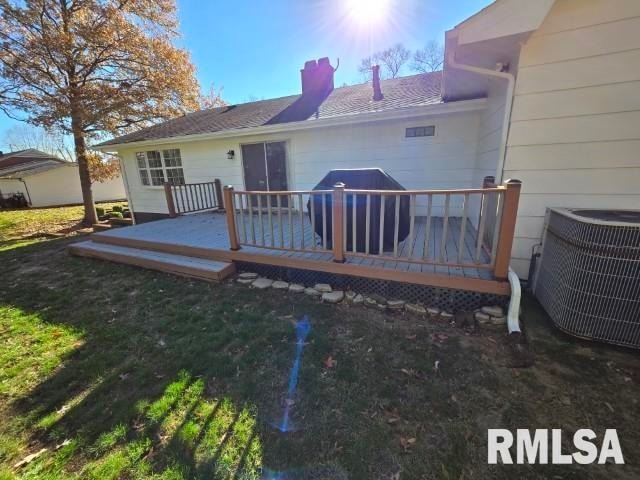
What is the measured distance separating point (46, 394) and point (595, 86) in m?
5.92

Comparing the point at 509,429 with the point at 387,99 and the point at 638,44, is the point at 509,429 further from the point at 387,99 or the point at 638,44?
the point at 387,99

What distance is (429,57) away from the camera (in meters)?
17.3

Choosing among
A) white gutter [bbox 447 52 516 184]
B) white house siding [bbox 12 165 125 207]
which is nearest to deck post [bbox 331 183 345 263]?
white gutter [bbox 447 52 516 184]

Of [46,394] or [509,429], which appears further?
[46,394]

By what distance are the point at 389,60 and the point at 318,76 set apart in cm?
1304

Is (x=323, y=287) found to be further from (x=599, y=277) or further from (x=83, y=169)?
(x=83, y=169)

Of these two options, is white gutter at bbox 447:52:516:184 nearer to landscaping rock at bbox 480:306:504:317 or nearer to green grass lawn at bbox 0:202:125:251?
landscaping rock at bbox 480:306:504:317

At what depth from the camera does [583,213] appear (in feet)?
9.08

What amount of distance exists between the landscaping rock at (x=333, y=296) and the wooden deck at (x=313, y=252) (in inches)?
11.5

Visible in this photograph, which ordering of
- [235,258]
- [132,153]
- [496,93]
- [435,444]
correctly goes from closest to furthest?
[435,444], [496,93], [235,258], [132,153]

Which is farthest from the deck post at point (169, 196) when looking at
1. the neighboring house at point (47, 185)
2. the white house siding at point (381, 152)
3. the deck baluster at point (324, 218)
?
the neighboring house at point (47, 185)

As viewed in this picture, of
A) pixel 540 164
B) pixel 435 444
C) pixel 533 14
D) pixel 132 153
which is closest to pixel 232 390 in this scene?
pixel 435 444

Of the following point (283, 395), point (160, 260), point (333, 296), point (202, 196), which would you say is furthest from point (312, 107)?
point (283, 395)

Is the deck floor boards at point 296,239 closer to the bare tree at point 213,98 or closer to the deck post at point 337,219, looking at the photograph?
the deck post at point 337,219
